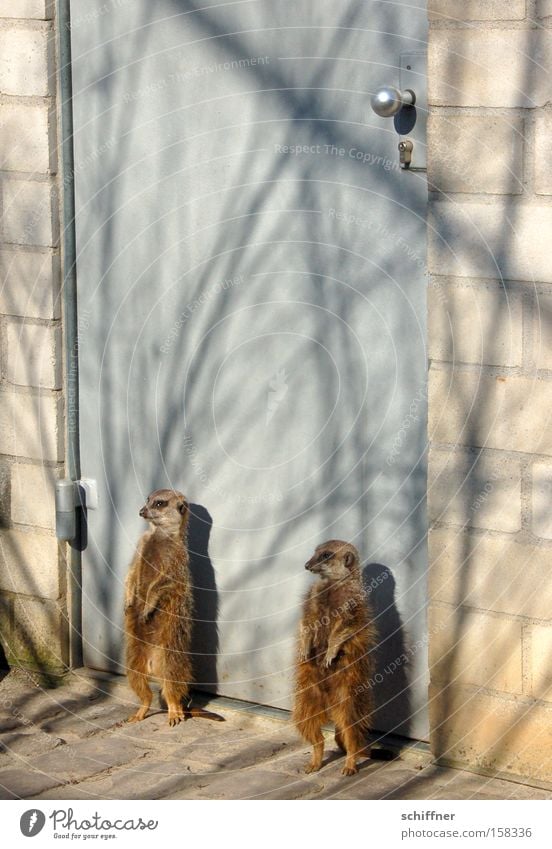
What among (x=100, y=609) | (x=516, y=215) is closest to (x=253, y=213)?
(x=516, y=215)

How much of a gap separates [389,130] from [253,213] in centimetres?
60

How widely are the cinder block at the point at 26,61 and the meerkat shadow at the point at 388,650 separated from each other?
6.74 ft

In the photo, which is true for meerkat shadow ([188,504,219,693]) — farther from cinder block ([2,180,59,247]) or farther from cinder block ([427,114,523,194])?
cinder block ([427,114,523,194])

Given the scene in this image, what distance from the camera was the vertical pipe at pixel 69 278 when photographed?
535 centimetres

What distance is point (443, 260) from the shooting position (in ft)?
14.8

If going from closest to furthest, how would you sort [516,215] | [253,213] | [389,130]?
[516,215]
[389,130]
[253,213]

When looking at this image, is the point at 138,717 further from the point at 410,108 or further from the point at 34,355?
the point at 410,108

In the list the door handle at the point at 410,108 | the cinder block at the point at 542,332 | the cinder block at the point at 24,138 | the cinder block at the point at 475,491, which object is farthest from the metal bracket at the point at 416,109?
the cinder block at the point at 24,138

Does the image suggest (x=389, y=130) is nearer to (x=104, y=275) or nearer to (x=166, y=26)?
(x=166, y=26)

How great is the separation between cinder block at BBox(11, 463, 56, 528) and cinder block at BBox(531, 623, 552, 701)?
194 centimetres

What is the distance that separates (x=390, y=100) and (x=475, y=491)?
46.7 inches

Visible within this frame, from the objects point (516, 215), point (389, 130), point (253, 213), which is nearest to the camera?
point (516, 215)

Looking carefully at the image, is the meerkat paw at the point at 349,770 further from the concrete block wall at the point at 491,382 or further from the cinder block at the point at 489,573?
the cinder block at the point at 489,573

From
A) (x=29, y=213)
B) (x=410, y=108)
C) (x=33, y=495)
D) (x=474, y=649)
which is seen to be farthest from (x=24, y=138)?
(x=474, y=649)
